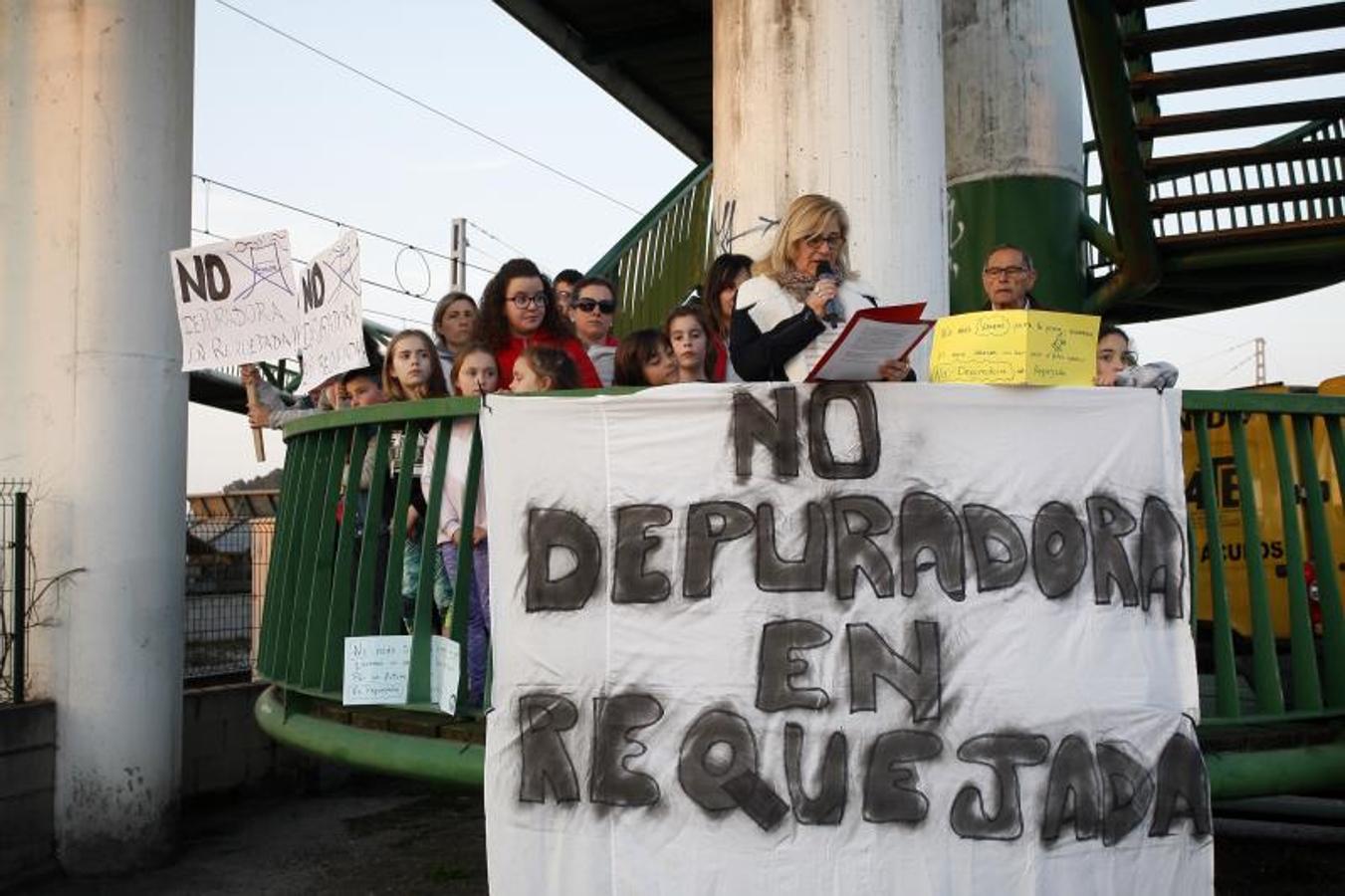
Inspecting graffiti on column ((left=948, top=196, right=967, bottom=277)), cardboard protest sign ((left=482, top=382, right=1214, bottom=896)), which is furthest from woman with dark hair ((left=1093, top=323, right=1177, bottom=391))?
graffiti on column ((left=948, top=196, right=967, bottom=277))

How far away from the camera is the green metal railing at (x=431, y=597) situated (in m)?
4.55

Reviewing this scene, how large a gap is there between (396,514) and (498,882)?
4.31 feet

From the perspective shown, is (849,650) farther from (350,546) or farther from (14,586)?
(14,586)

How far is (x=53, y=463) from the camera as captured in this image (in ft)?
26.5

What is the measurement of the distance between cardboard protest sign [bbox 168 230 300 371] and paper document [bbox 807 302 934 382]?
285 cm

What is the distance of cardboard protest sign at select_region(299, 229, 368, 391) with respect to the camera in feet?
18.0

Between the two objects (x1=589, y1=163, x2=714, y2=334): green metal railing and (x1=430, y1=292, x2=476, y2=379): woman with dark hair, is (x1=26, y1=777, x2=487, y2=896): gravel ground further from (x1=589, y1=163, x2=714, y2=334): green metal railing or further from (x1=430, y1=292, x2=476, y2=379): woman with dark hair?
(x1=589, y1=163, x2=714, y2=334): green metal railing

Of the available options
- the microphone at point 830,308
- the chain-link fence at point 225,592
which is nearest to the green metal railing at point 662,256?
the chain-link fence at point 225,592

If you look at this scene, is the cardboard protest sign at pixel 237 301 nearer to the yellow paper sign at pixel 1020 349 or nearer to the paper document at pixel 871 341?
the paper document at pixel 871 341

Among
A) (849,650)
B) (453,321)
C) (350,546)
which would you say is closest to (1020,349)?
(849,650)

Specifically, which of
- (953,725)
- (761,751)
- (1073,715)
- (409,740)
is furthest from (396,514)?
(1073,715)

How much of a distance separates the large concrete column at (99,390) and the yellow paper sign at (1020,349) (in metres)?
5.58

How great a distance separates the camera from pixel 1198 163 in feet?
35.0

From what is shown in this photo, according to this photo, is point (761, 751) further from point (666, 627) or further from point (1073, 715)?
point (1073, 715)
